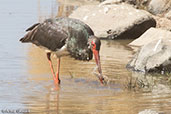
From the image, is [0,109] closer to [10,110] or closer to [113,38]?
[10,110]

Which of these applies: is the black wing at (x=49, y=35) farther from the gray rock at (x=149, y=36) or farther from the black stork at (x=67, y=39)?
Result: the gray rock at (x=149, y=36)

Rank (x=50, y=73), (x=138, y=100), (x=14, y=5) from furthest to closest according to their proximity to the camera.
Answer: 1. (x=14, y=5)
2. (x=50, y=73)
3. (x=138, y=100)

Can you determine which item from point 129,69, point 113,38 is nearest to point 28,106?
point 129,69

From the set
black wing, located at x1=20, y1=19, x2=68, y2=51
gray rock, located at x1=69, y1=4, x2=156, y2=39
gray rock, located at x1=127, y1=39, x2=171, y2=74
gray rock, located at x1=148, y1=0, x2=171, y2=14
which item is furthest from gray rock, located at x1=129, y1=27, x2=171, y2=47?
black wing, located at x1=20, y1=19, x2=68, y2=51

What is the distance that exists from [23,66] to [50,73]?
579 mm

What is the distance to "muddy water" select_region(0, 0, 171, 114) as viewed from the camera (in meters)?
7.21

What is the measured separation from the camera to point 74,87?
28.1 ft

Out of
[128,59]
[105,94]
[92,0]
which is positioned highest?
[105,94]

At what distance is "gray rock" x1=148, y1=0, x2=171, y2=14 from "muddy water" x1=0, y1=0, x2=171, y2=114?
3.64 meters

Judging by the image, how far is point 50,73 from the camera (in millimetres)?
9742

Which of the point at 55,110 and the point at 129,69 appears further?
the point at 129,69

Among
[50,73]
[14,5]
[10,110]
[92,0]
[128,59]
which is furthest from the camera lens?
[92,0]

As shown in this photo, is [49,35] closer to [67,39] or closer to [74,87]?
[67,39]

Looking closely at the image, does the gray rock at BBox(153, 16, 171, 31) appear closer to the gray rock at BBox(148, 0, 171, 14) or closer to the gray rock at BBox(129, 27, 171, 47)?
the gray rock at BBox(148, 0, 171, 14)
